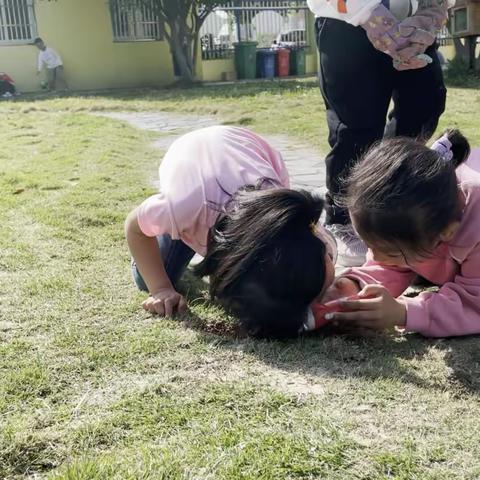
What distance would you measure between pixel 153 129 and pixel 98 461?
21.5 ft

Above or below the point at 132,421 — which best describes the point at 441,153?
above

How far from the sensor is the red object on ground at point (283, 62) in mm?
18594

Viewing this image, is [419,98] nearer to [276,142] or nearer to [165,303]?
[165,303]

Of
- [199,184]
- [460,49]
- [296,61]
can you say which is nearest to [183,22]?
[296,61]

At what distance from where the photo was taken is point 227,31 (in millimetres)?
20609

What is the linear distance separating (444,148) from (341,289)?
0.53 meters

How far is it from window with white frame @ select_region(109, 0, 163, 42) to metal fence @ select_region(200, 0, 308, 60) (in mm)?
1644

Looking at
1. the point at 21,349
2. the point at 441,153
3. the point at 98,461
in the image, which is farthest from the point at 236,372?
the point at 441,153

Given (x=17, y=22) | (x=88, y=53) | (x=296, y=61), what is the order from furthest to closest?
(x=296, y=61), (x=88, y=53), (x=17, y=22)

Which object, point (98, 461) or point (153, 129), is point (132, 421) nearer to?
point (98, 461)

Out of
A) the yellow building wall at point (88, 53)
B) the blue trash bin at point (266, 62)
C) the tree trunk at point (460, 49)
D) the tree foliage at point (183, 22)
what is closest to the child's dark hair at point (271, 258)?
the tree trunk at point (460, 49)

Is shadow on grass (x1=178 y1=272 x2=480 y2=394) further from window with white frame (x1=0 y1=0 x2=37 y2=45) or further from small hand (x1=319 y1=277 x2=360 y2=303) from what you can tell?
window with white frame (x1=0 y1=0 x2=37 y2=45)

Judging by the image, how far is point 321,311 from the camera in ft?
6.55

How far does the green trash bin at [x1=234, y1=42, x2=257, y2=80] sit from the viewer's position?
1797 centimetres
